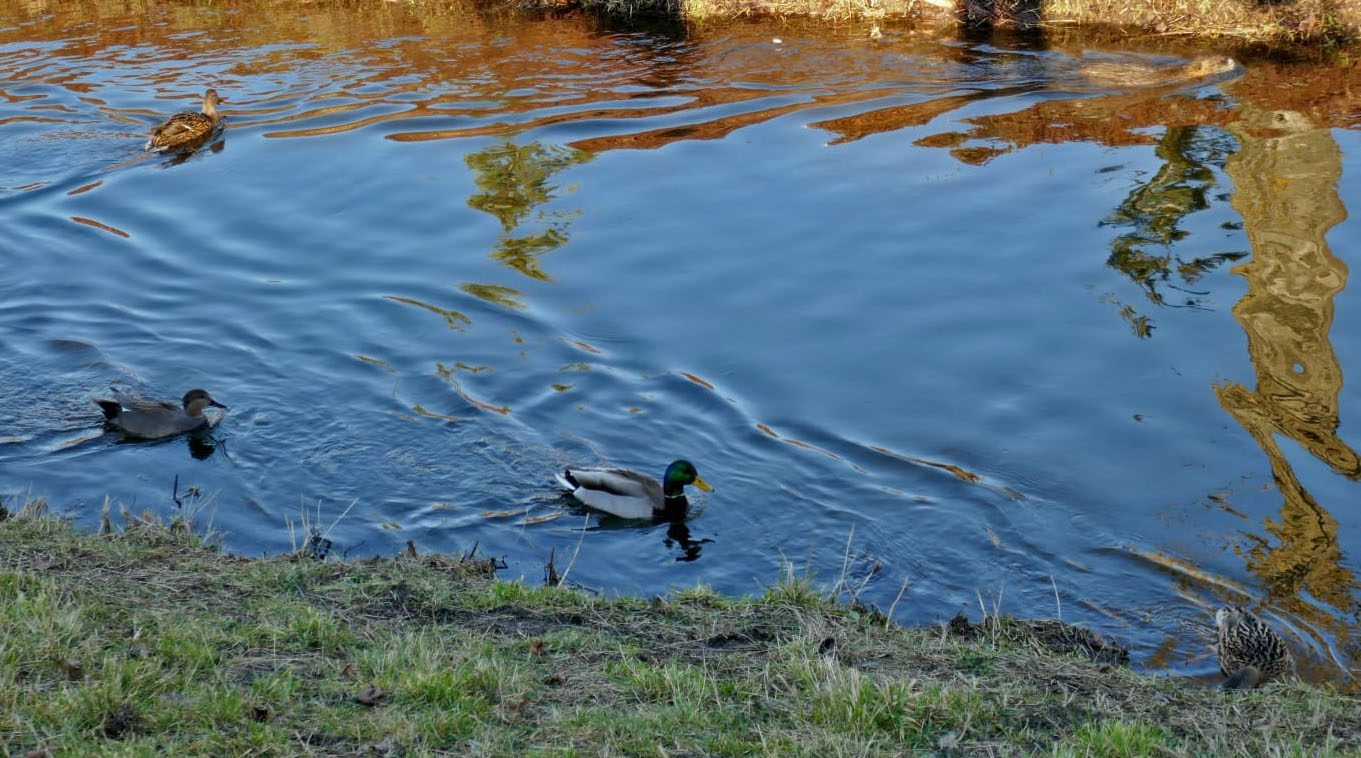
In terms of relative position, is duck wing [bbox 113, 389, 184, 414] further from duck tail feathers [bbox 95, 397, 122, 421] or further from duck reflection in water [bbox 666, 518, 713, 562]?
duck reflection in water [bbox 666, 518, 713, 562]

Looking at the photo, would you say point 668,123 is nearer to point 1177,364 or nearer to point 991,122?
point 991,122

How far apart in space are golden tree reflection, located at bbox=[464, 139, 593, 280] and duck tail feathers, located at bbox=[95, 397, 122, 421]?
15.0 feet

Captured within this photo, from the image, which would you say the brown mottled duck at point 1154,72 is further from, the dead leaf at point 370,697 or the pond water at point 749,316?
the dead leaf at point 370,697

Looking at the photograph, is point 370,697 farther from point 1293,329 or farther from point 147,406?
point 1293,329

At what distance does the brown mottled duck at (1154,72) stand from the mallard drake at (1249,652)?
46.6ft

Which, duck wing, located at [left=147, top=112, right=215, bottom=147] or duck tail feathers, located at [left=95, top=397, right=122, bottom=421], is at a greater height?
duck wing, located at [left=147, top=112, right=215, bottom=147]

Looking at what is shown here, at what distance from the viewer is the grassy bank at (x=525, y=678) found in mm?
4824

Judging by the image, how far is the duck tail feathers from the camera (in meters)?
9.99

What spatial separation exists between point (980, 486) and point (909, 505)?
582 mm

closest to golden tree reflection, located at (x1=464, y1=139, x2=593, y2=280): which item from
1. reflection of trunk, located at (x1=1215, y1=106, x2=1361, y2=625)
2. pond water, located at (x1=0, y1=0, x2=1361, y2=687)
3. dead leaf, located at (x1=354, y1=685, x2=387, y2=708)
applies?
pond water, located at (x1=0, y1=0, x2=1361, y2=687)

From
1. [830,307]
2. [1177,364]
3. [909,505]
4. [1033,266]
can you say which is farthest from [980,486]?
[1033,266]

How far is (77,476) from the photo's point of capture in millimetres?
9375

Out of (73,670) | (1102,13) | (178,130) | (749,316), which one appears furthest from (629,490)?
(1102,13)

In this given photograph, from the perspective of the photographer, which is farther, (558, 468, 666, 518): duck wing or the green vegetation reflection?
the green vegetation reflection
